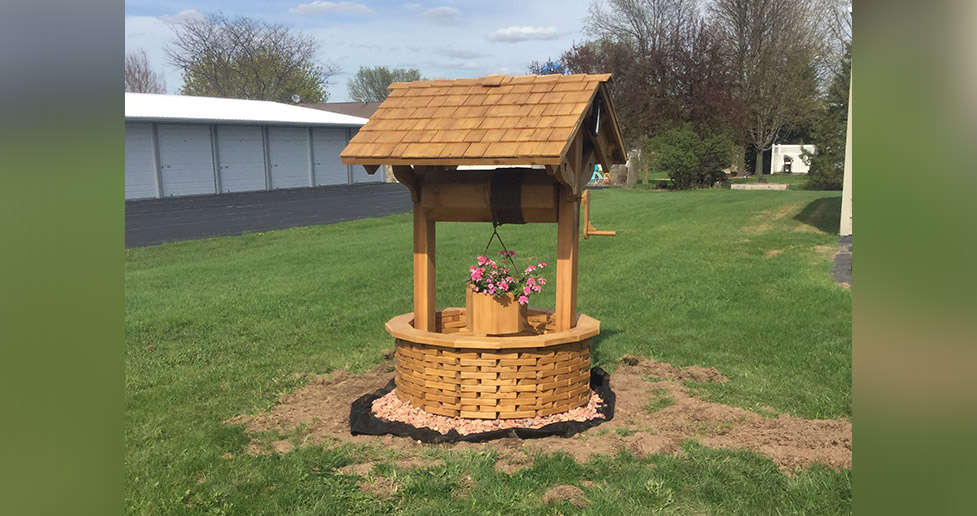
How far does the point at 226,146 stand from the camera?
3152cm

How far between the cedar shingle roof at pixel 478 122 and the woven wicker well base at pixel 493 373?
1.30 meters

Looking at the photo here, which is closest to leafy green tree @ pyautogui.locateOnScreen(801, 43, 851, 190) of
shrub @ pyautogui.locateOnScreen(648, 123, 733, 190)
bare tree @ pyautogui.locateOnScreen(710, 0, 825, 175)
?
shrub @ pyautogui.locateOnScreen(648, 123, 733, 190)

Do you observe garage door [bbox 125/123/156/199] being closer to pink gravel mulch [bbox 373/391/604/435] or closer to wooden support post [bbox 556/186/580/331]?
pink gravel mulch [bbox 373/391/604/435]

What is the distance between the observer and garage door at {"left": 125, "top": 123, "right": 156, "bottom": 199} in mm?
A: 27453

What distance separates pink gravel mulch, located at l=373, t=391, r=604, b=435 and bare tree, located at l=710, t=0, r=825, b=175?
127 feet

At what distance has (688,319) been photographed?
28.0 feet

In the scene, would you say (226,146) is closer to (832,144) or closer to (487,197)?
(832,144)

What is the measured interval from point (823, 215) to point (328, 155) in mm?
24974

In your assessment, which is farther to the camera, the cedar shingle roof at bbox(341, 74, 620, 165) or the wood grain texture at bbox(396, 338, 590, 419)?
the wood grain texture at bbox(396, 338, 590, 419)

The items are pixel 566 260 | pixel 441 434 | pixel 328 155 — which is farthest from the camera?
pixel 328 155

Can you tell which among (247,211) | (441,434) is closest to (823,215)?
(441,434)
